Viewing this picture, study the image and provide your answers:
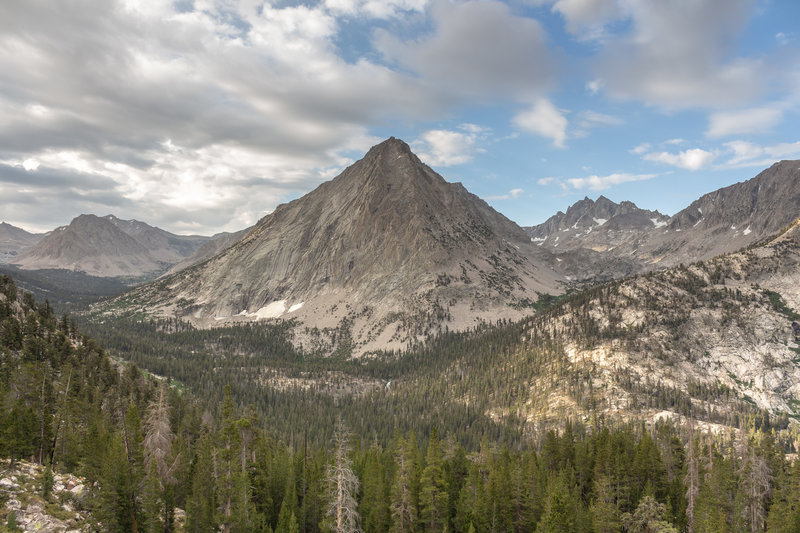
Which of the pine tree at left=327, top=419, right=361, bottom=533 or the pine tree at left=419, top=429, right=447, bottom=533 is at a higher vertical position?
the pine tree at left=327, top=419, right=361, bottom=533

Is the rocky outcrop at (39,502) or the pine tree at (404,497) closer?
the rocky outcrop at (39,502)

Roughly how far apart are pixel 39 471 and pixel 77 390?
1058 inches

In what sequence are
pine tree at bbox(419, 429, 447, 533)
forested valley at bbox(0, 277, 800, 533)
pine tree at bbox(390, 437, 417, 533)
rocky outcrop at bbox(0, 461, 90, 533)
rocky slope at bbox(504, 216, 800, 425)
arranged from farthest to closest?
rocky slope at bbox(504, 216, 800, 425) → pine tree at bbox(419, 429, 447, 533) → pine tree at bbox(390, 437, 417, 533) → forested valley at bbox(0, 277, 800, 533) → rocky outcrop at bbox(0, 461, 90, 533)

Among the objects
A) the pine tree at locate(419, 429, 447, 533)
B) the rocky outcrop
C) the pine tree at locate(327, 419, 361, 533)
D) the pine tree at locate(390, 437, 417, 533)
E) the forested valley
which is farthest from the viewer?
the pine tree at locate(419, 429, 447, 533)

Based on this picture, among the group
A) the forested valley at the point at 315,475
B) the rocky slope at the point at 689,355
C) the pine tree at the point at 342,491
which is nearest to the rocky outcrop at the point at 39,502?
the forested valley at the point at 315,475

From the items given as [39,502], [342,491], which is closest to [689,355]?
[342,491]

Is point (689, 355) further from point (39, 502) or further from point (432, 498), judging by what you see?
point (39, 502)

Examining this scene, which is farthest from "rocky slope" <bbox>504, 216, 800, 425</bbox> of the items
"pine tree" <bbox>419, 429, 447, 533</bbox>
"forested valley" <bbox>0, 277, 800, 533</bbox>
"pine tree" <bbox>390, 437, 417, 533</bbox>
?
"pine tree" <bbox>390, 437, 417, 533</bbox>

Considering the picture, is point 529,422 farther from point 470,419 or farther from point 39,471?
point 39,471

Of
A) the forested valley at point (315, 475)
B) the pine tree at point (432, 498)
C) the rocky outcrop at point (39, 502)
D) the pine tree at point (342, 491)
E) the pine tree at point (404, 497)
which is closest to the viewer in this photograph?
the rocky outcrop at point (39, 502)

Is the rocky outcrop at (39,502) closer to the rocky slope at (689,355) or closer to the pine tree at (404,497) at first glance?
the pine tree at (404,497)

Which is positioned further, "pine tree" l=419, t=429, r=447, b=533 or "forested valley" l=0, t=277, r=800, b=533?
"pine tree" l=419, t=429, r=447, b=533

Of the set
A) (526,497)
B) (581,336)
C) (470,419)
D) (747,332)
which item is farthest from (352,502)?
(747,332)

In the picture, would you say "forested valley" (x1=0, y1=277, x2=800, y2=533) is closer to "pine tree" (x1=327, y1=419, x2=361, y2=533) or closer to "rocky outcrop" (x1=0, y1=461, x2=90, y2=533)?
"pine tree" (x1=327, y1=419, x2=361, y2=533)
